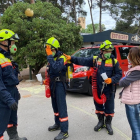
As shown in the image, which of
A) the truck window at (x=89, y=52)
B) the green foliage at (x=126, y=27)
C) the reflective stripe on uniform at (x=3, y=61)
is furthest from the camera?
the green foliage at (x=126, y=27)

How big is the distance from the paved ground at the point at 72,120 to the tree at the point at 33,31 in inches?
125

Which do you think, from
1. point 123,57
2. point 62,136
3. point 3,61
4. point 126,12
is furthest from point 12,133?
point 126,12

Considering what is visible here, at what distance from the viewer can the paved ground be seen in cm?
319

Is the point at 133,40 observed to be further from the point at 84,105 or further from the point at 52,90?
the point at 52,90

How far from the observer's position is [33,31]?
27.8 ft

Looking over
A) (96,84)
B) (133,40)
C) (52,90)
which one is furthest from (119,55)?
(133,40)

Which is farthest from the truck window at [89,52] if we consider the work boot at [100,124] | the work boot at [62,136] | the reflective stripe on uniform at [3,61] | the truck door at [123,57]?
the reflective stripe on uniform at [3,61]

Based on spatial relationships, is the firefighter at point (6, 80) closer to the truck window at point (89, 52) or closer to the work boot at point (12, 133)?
the work boot at point (12, 133)

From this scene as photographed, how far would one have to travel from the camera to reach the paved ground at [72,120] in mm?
3188

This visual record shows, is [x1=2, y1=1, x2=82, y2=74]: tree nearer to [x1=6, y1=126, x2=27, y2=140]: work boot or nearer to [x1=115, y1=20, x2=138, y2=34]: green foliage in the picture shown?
[x1=6, y1=126, x2=27, y2=140]: work boot

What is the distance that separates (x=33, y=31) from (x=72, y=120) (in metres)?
5.98

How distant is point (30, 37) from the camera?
27.7ft

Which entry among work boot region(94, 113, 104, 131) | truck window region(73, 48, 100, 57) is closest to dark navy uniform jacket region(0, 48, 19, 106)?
work boot region(94, 113, 104, 131)

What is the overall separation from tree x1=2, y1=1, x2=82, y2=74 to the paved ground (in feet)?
10.4
